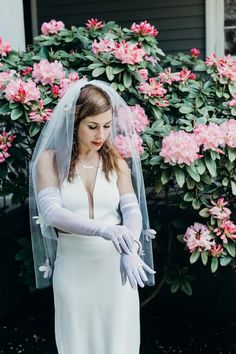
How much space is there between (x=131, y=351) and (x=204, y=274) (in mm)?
1737

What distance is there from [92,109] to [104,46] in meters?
1.05

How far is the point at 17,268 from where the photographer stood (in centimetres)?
444

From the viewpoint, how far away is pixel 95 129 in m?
2.47

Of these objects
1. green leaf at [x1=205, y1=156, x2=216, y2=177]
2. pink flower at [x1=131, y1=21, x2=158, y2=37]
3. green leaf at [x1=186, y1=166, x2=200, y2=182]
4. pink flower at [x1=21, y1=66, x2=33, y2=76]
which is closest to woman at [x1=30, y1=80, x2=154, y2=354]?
green leaf at [x1=186, y1=166, x2=200, y2=182]

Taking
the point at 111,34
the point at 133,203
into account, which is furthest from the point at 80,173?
the point at 111,34

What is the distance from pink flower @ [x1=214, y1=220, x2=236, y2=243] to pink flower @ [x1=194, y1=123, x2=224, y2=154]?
413mm

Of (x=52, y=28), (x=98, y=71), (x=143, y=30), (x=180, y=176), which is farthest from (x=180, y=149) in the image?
(x=52, y=28)

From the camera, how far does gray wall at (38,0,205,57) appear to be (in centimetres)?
575

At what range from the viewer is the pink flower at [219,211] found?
10.3 feet

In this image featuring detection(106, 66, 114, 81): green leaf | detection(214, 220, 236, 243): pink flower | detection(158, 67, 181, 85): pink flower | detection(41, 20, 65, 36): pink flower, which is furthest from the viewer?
detection(41, 20, 65, 36): pink flower

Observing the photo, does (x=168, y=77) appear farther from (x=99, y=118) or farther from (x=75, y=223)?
(x=75, y=223)

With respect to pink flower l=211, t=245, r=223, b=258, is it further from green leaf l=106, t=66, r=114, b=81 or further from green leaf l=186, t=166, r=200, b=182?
green leaf l=106, t=66, r=114, b=81

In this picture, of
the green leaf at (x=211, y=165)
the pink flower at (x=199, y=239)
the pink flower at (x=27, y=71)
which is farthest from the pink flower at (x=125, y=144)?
the pink flower at (x=27, y=71)

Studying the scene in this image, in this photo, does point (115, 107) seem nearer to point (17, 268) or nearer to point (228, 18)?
point (17, 268)
